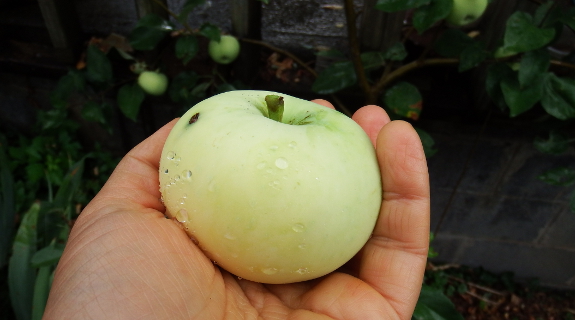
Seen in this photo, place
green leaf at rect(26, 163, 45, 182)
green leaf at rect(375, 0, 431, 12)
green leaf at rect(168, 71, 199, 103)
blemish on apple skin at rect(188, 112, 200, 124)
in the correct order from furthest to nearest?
green leaf at rect(26, 163, 45, 182)
green leaf at rect(168, 71, 199, 103)
green leaf at rect(375, 0, 431, 12)
blemish on apple skin at rect(188, 112, 200, 124)

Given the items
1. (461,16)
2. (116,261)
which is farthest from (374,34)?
(116,261)

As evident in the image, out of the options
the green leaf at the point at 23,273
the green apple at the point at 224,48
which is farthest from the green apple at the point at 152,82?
the green leaf at the point at 23,273

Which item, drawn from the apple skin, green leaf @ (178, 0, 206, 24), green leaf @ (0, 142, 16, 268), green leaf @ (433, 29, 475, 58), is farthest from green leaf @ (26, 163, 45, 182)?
green leaf @ (433, 29, 475, 58)

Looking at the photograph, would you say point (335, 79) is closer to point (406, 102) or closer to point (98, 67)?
point (406, 102)

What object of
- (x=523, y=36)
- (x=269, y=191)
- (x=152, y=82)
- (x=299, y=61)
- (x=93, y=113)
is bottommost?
(x=93, y=113)

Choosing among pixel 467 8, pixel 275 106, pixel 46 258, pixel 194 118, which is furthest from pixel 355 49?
pixel 46 258

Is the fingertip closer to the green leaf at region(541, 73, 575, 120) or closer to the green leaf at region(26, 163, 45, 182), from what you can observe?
the green leaf at region(541, 73, 575, 120)

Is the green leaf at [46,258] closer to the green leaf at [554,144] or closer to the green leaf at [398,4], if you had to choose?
the green leaf at [398,4]
